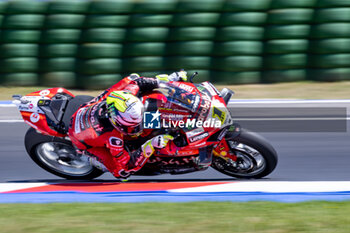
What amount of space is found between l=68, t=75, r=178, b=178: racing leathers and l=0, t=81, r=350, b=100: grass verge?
4.24 meters

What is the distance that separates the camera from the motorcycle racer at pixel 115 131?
493 cm

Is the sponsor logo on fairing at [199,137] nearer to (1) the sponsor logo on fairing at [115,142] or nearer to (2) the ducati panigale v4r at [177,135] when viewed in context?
(2) the ducati panigale v4r at [177,135]

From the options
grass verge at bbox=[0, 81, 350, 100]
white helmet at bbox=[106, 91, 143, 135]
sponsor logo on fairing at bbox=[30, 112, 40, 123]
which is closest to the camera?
white helmet at bbox=[106, 91, 143, 135]

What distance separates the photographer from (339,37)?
9430mm

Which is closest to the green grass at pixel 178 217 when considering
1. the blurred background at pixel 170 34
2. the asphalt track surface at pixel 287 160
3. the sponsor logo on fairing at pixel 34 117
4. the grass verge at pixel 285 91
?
the sponsor logo on fairing at pixel 34 117

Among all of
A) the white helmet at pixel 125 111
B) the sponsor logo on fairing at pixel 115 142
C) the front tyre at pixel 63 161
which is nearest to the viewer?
the white helmet at pixel 125 111

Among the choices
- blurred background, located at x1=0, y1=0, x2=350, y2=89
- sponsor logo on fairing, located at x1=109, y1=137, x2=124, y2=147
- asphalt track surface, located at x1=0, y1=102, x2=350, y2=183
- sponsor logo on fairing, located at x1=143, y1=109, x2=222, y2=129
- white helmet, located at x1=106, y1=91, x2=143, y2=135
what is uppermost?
blurred background, located at x1=0, y1=0, x2=350, y2=89

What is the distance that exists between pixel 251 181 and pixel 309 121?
3089mm

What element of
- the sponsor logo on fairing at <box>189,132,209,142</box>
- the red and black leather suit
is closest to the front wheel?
the sponsor logo on fairing at <box>189,132,209,142</box>

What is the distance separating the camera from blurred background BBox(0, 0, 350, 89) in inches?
370

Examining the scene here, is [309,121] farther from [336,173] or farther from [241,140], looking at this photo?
[241,140]

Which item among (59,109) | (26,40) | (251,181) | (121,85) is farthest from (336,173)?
(26,40)

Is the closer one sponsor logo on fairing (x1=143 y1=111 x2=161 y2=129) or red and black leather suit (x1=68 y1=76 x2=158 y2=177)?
sponsor logo on fairing (x1=143 y1=111 x2=161 y2=129)

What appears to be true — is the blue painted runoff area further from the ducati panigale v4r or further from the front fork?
the front fork
